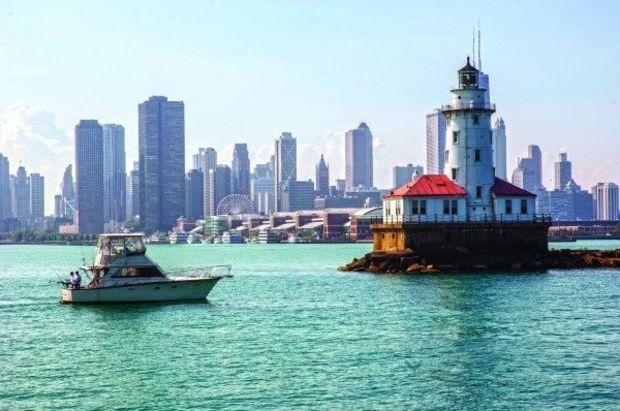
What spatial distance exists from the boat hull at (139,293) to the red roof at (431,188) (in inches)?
1324

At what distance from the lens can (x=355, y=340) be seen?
53.1m

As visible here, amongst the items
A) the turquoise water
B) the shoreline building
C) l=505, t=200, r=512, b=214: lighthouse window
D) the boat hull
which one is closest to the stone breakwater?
the shoreline building

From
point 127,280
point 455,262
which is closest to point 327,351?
point 127,280

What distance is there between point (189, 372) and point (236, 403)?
6.14 m

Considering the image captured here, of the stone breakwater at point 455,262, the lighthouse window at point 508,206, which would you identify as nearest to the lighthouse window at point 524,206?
the lighthouse window at point 508,206

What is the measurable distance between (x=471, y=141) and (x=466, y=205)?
6.06 meters

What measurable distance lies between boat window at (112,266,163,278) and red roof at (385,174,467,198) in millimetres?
34668

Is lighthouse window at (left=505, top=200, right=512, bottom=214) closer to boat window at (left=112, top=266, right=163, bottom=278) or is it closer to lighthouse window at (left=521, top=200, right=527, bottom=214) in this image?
lighthouse window at (left=521, top=200, right=527, bottom=214)

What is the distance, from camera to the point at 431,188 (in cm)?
10212

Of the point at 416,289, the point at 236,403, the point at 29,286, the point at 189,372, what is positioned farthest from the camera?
the point at 29,286

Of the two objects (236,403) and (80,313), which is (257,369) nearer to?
(236,403)

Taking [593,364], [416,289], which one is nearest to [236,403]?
[593,364]

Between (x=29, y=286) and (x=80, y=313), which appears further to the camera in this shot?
(x=29, y=286)

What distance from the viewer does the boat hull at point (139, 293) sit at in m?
69.8
